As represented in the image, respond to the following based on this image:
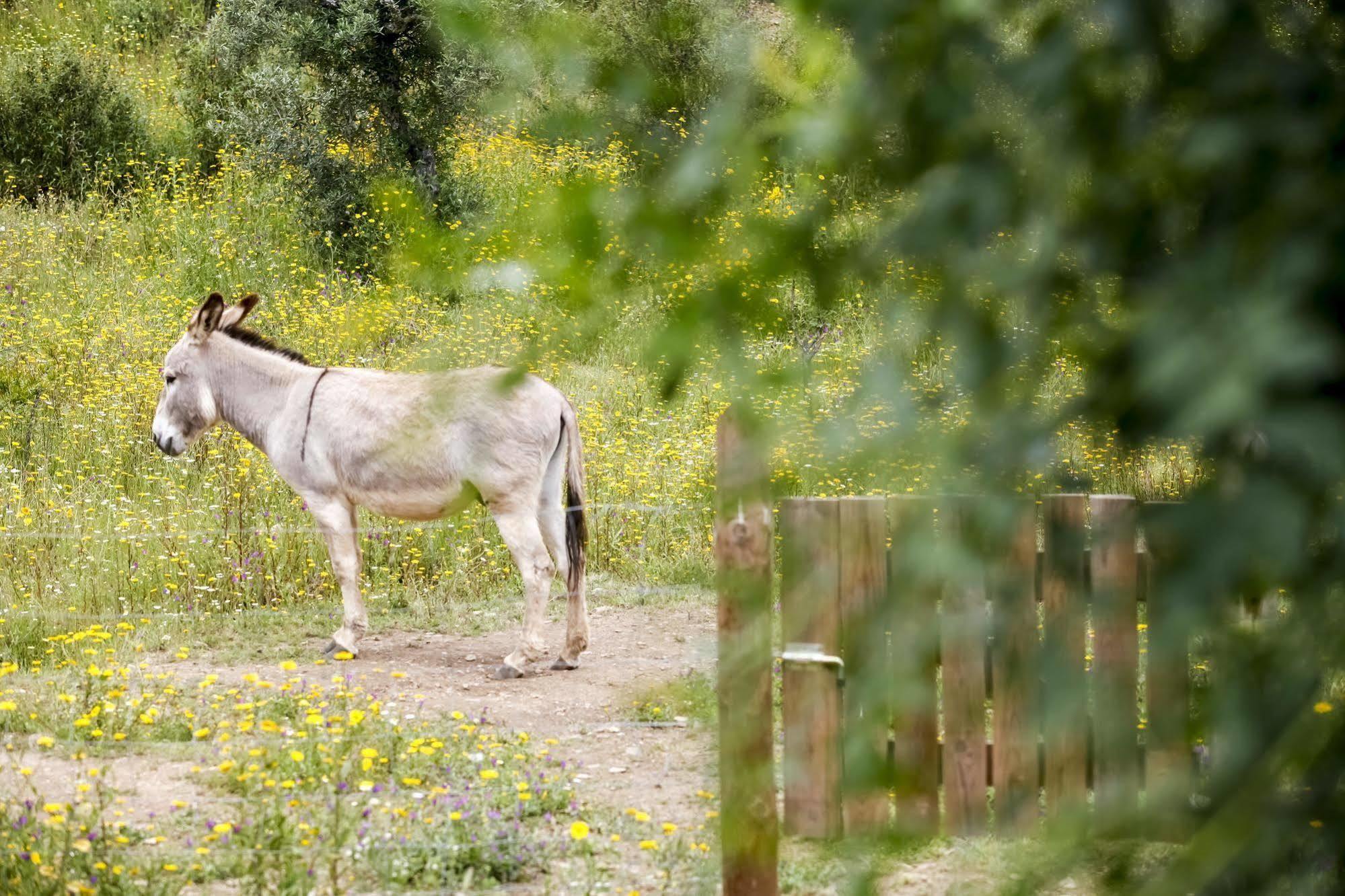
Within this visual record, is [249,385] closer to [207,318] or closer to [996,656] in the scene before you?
[207,318]

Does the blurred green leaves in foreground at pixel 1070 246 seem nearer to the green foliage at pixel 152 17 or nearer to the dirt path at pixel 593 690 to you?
the dirt path at pixel 593 690

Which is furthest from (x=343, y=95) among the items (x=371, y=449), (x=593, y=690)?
(x=593, y=690)

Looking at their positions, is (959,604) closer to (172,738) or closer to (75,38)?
(172,738)

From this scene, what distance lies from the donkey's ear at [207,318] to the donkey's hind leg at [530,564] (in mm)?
1965

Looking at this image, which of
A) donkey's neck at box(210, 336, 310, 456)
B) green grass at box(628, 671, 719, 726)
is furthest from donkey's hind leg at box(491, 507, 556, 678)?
green grass at box(628, 671, 719, 726)

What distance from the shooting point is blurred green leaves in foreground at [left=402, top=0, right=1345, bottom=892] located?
82 centimetres

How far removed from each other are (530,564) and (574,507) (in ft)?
1.32

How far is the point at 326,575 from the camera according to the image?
8117 mm

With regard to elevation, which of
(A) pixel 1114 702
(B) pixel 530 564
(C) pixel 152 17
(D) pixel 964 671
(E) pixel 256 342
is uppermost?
(C) pixel 152 17

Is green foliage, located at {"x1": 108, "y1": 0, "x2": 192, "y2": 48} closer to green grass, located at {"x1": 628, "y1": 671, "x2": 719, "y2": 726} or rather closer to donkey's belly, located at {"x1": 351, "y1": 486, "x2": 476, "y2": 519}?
donkey's belly, located at {"x1": 351, "y1": 486, "x2": 476, "y2": 519}

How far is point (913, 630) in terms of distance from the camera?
3.20 ft

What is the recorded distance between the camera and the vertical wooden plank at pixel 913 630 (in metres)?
0.91

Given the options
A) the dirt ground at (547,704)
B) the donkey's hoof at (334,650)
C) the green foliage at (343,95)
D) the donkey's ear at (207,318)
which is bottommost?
the dirt ground at (547,704)

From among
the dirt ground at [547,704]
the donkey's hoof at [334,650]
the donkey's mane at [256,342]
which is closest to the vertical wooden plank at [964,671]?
the dirt ground at [547,704]
